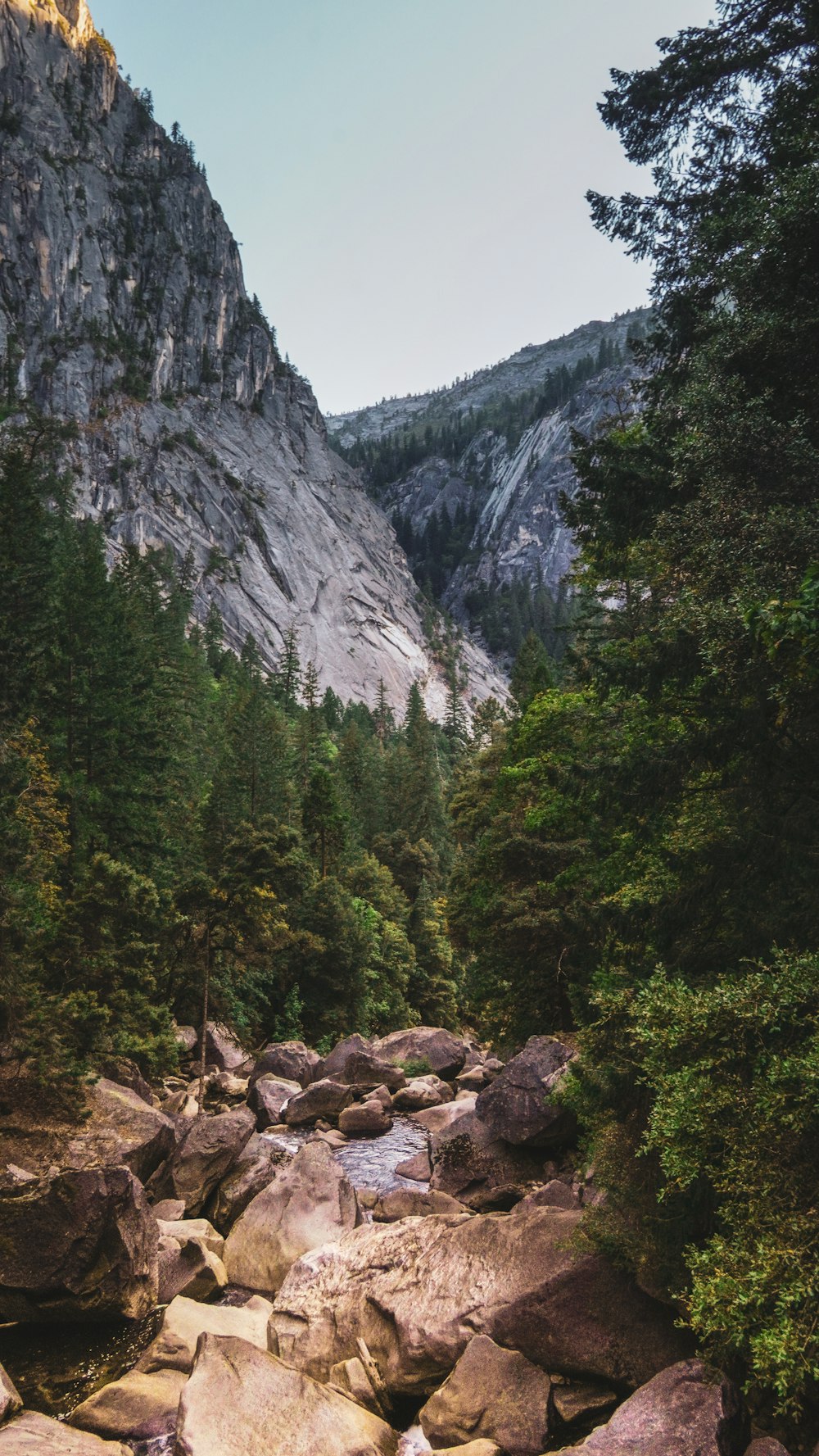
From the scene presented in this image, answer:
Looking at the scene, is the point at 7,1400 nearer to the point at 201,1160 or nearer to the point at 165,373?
the point at 201,1160

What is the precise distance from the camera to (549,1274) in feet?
34.4

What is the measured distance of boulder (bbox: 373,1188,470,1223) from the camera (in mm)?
16625

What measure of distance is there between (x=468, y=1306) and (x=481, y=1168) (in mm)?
7939


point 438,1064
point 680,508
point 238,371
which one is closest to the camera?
point 680,508

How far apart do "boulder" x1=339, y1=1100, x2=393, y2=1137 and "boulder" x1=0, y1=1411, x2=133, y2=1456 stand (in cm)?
1600

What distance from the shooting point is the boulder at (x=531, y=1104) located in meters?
18.0

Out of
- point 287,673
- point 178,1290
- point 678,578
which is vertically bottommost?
point 178,1290

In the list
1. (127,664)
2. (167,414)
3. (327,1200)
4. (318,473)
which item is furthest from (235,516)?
(327,1200)

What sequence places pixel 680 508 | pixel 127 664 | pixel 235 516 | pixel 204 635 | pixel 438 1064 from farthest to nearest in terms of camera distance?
pixel 235 516 < pixel 204 635 < pixel 438 1064 < pixel 127 664 < pixel 680 508

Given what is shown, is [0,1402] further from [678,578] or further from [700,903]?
[678,578]

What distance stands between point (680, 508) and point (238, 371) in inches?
6260

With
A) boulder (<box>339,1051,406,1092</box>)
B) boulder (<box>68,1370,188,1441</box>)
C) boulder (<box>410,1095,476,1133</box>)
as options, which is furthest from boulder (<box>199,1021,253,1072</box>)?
boulder (<box>68,1370,188,1441</box>)

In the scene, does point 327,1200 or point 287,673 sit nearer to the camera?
point 327,1200

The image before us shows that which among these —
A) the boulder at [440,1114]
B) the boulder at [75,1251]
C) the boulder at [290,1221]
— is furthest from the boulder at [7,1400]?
the boulder at [440,1114]
